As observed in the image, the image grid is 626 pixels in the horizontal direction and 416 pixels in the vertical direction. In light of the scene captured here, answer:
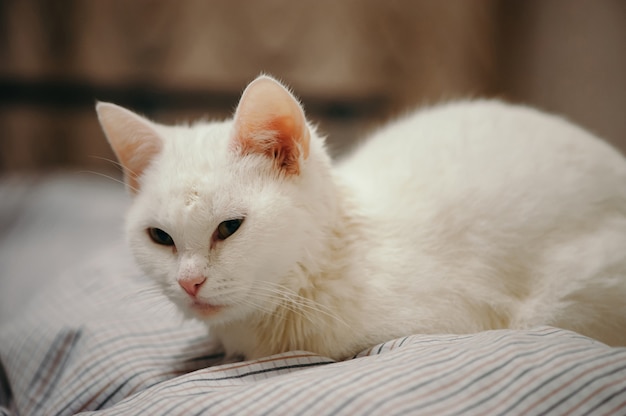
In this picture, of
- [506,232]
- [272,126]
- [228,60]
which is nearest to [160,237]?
[272,126]

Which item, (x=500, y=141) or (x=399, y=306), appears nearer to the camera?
(x=399, y=306)

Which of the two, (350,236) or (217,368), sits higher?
(350,236)

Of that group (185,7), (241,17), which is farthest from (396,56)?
(185,7)

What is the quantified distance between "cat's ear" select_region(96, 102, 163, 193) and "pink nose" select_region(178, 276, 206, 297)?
0.28 metres

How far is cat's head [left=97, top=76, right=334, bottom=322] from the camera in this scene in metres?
0.80

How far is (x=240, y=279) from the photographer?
796 mm

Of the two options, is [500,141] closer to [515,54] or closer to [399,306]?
[399,306]

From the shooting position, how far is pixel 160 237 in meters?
0.89

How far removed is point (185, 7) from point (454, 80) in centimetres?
151

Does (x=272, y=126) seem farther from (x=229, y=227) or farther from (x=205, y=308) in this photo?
(x=205, y=308)

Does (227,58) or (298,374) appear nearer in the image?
(298,374)

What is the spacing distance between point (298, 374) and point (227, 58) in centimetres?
249

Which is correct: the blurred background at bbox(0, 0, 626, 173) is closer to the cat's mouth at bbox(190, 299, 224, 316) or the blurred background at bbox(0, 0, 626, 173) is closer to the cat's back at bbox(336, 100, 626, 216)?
the cat's back at bbox(336, 100, 626, 216)

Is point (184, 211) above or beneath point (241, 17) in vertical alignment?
beneath
